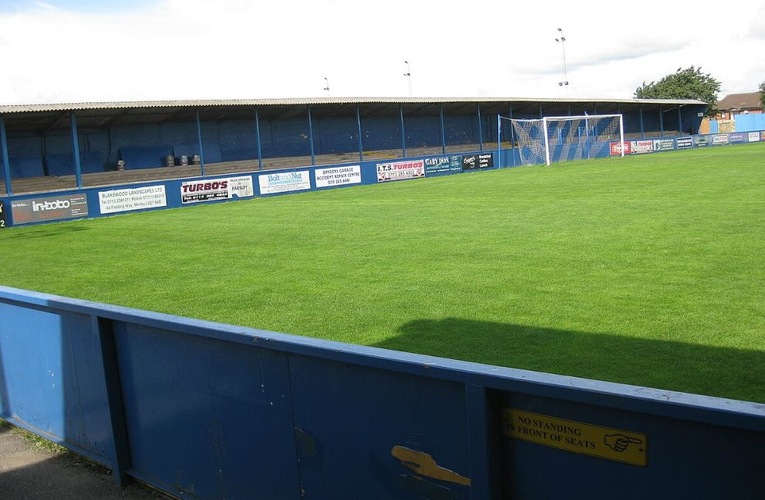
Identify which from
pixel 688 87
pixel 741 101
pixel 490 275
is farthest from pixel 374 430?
pixel 741 101

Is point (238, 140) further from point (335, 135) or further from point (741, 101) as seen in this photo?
point (741, 101)

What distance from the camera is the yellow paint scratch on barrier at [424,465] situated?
3270mm

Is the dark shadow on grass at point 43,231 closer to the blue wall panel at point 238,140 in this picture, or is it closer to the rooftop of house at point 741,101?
the blue wall panel at point 238,140

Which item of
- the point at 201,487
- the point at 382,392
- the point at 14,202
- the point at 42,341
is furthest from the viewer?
the point at 14,202

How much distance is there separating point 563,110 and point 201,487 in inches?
2281

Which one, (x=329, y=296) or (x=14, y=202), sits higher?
(x=14, y=202)

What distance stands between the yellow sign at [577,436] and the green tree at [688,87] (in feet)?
319

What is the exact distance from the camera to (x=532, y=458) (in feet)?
9.89

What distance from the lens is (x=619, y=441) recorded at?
8.91 feet

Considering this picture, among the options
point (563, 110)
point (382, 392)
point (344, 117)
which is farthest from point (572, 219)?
point (563, 110)

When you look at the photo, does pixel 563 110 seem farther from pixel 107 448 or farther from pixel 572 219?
pixel 107 448

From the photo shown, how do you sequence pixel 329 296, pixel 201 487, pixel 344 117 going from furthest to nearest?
pixel 344 117 → pixel 329 296 → pixel 201 487

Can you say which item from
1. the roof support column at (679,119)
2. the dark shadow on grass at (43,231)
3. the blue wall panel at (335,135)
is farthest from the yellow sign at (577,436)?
the roof support column at (679,119)

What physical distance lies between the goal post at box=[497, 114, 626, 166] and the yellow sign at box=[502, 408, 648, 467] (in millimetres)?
41916
